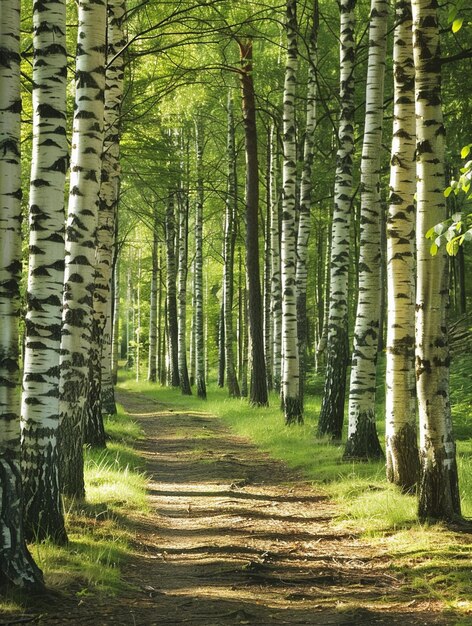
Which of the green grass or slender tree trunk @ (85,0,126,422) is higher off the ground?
slender tree trunk @ (85,0,126,422)

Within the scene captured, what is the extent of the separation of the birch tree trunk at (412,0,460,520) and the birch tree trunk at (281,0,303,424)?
8.02 metres

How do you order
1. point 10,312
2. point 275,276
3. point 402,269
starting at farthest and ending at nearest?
point 275,276, point 402,269, point 10,312

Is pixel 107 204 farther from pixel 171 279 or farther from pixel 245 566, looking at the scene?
pixel 171 279

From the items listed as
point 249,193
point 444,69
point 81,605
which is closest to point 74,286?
point 81,605

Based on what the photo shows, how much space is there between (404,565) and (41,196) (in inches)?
161

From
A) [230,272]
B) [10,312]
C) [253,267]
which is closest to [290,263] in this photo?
→ [253,267]

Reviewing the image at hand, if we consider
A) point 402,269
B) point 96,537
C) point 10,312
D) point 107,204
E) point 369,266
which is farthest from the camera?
point 107,204

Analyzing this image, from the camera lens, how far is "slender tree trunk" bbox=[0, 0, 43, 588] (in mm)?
4801

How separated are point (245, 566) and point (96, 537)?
1374 millimetres

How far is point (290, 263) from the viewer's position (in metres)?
15.2

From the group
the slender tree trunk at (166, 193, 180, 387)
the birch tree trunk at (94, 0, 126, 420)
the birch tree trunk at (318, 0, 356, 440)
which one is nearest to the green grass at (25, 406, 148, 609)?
the birch tree trunk at (94, 0, 126, 420)

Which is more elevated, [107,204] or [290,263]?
[107,204]

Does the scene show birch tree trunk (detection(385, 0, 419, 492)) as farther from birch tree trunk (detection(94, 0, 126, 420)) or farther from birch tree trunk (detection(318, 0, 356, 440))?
birch tree trunk (detection(94, 0, 126, 420))

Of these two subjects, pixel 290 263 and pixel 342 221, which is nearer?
pixel 342 221
